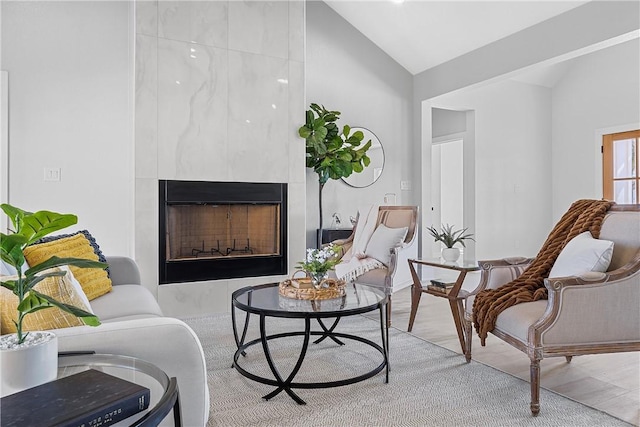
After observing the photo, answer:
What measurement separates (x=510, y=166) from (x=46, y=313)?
6243mm

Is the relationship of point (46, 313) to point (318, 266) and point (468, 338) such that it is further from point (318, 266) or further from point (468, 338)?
point (468, 338)

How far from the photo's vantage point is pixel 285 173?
423cm

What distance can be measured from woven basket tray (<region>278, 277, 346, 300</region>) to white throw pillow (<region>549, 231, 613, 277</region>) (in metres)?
1.18

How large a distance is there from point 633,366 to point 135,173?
367 cm

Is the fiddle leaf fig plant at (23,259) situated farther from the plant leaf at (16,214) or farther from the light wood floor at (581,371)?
the light wood floor at (581,371)

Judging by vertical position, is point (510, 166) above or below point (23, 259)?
above

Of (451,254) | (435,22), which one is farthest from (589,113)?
(451,254)

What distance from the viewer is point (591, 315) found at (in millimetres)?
2070

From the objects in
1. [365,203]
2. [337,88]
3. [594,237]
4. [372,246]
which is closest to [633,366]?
[594,237]

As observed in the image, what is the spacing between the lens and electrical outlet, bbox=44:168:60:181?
375 cm

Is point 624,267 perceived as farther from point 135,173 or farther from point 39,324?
point 135,173

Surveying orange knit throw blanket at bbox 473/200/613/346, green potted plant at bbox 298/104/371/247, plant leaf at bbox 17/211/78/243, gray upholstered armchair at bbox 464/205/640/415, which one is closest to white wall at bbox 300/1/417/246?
green potted plant at bbox 298/104/371/247


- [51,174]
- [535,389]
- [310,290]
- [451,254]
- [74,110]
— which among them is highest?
[74,110]

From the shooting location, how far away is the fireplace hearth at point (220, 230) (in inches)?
148
